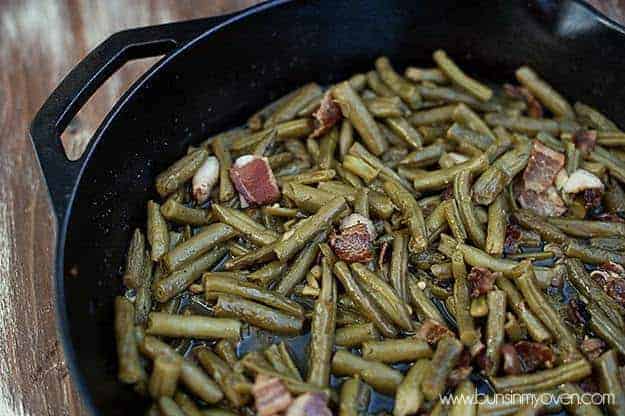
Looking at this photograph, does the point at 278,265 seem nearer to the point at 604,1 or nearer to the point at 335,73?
the point at 335,73

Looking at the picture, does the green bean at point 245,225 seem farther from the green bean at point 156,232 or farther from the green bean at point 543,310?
the green bean at point 543,310

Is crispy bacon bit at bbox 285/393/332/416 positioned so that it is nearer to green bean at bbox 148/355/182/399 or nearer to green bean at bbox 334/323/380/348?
green bean at bbox 334/323/380/348

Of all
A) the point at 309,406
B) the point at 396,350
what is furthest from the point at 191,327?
the point at 396,350

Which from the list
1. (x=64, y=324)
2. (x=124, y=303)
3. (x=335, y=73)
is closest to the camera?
(x=64, y=324)

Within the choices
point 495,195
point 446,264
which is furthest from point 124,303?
point 495,195

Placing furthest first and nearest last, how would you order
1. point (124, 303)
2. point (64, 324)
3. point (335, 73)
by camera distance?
point (335, 73)
point (124, 303)
point (64, 324)

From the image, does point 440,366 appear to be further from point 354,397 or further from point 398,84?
→ point 398,84

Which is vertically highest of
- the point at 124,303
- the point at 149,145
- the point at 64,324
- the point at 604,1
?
the point at 604,1
